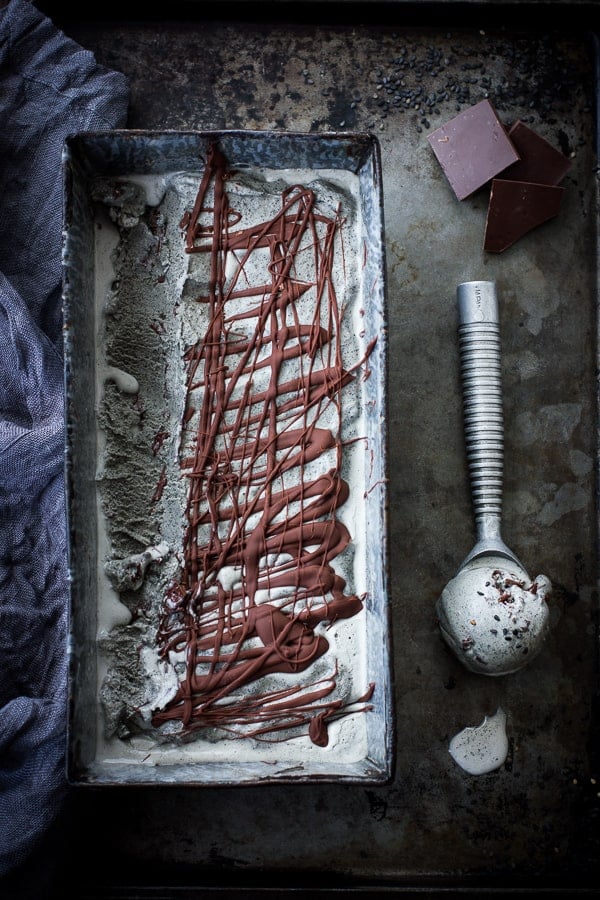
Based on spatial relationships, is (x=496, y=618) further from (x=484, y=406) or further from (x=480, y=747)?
(x=484, y=406)

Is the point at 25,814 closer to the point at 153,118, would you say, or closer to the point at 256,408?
the point at 256,408

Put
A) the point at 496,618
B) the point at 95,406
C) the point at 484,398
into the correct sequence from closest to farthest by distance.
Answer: the point at 95,406
the point at 496,618
the point at 484,398

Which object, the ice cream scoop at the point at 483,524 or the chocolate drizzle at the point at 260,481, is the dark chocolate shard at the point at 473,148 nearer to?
the ice cream scoop at the point at 483,524

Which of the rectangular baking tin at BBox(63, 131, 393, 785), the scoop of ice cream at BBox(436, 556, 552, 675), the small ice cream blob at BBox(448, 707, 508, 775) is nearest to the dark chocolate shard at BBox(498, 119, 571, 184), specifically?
the rectangular baking tin at BBox(63, 131, 393, 785)

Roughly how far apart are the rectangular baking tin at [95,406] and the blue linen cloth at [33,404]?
250 mm

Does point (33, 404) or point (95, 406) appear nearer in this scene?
point (95, 406)

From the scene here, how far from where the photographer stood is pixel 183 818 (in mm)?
2070

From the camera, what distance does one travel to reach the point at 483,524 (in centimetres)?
202

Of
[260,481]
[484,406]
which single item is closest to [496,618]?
[484,406]

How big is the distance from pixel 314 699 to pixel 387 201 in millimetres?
1422

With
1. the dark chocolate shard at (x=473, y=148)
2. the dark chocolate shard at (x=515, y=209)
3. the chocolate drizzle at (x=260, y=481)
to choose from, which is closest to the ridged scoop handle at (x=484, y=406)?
the dark chocolate shard at (x=515, y=209)

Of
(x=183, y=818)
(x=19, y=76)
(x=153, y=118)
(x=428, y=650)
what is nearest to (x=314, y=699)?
(x=428, y=650)

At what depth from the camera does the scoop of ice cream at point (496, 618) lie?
1.88 m

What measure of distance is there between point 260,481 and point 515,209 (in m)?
1.11
